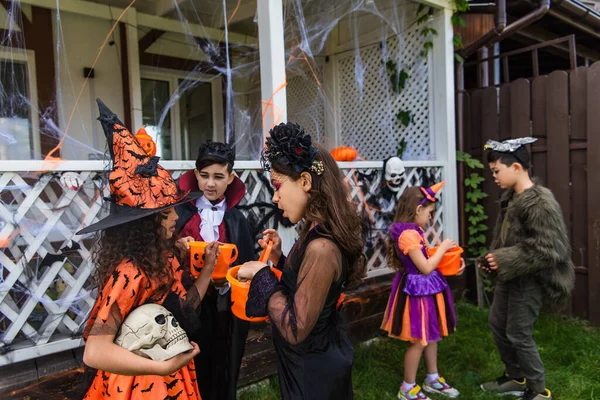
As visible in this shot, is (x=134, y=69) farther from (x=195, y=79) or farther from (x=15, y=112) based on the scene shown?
(x=15, y=112)


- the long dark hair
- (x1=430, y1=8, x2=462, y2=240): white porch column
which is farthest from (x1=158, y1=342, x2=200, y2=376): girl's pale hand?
(x1=430, y1=8, x2=462, y2=240): white porch column

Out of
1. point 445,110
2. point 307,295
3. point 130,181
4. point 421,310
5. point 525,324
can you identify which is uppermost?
point 445,110

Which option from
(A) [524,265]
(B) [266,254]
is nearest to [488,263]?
(A) [524,265]

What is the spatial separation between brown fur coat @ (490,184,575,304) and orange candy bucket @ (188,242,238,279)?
190 centimetres

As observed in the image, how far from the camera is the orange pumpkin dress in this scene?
145 cm

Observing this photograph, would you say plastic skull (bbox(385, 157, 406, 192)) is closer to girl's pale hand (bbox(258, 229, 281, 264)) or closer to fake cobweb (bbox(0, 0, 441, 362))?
fake cobweb (bbox(0, 0, 441, 362))

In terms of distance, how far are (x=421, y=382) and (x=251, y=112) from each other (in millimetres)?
3051

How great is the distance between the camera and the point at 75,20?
4945 millimetres

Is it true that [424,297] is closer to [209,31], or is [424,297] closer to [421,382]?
[421,382]

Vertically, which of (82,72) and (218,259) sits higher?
(82,72)

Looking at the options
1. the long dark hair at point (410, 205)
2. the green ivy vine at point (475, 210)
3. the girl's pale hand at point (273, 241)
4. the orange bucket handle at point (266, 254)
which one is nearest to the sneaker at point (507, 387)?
the long dark hair at point (410, 205)

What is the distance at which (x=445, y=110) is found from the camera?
15.6 ft

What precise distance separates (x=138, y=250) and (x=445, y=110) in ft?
13.4

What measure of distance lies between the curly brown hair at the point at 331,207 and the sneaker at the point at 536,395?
2.20m
